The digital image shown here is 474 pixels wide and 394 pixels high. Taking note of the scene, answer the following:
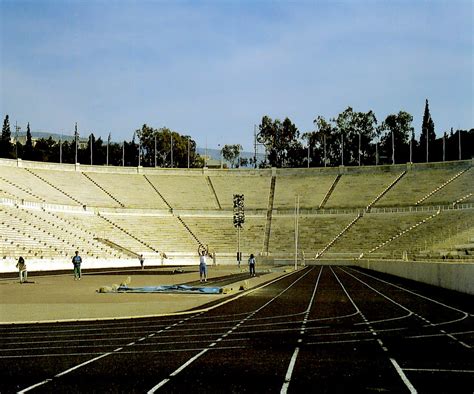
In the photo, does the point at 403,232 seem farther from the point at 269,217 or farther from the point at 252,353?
the point at 252,353

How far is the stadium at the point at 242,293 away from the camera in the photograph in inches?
424

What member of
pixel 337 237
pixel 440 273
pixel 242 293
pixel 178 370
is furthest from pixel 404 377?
pixel 337 237

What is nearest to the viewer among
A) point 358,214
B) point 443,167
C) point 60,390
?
point 60,390

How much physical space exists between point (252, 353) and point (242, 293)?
1679 cm

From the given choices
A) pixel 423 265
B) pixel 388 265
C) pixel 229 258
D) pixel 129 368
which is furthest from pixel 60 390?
pixel 229 258

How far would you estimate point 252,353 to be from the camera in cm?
1245

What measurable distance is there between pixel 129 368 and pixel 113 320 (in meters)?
7.43

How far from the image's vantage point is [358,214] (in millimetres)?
82750

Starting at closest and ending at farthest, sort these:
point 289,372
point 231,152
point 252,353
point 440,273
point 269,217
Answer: point 289,372 → point 252,353 → point 440,273 → point 269,217 → point 231,152

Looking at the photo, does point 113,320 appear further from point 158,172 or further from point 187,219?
point 158,172

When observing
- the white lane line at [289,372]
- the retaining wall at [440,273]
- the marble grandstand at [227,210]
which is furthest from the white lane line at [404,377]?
the marble grandstand at [227,210]

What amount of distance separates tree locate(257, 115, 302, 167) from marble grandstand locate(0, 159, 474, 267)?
29.9 metres

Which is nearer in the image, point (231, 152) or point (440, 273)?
point (440, 273)

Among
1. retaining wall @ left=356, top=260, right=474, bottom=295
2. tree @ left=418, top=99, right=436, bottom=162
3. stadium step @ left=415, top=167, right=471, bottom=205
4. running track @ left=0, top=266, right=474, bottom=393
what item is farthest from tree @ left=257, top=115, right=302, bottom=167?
running track @ left=0, top=266, right=474, bottom=393
